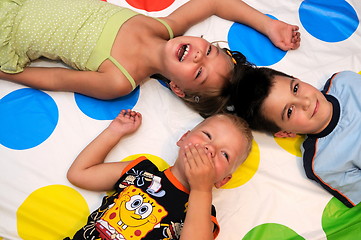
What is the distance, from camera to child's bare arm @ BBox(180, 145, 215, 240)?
955 mm

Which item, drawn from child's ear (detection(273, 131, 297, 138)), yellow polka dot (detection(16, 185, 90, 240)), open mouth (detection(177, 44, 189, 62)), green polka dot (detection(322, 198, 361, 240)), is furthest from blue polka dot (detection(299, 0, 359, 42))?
yellow polka dot (detection(16, 185, 90, 240))

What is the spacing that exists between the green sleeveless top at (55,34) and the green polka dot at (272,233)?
0.62 meters

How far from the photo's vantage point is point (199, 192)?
3.24 feet

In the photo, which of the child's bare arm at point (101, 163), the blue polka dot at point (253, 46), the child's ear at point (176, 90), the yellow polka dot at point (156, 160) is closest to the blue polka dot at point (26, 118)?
the child's bare arm at point (101, 163)

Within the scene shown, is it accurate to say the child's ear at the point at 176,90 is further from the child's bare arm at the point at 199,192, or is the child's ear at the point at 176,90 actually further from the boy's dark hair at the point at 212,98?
the child's bare arm at the point at 199,192

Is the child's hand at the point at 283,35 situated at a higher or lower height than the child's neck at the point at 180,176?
higher

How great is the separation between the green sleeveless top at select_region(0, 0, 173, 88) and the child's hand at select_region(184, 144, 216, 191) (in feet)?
1.24

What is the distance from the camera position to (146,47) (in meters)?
1.27

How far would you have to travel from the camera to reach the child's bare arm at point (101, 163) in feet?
3.51

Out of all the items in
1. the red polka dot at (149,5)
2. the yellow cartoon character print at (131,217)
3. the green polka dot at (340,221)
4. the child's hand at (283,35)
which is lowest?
the green polka dot at (340,221)

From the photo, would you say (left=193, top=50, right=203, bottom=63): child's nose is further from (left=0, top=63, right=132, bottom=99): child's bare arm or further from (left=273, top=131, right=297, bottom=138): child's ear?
(left=273, top=131, right=297, bottom=138): child's ear


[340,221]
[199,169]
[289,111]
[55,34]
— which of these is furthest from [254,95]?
[55,34]

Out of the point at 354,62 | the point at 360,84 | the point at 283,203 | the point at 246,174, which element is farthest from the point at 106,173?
the point at 354,62

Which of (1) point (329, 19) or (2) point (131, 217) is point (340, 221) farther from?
(1) point (329, 19)
